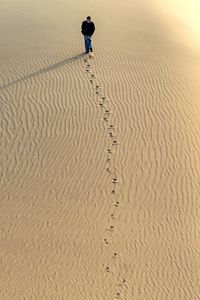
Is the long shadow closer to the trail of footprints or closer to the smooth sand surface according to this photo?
the smooth sand surface

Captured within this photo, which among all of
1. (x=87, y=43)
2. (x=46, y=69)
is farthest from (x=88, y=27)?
(x=46, y=69)

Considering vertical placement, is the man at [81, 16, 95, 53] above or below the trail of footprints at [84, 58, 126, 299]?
above

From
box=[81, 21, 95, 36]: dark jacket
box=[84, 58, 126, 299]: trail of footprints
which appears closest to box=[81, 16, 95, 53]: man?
box=[81, 21, 95, 36]: dark jacket

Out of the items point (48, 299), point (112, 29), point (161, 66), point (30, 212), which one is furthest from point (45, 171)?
point (112, 29)

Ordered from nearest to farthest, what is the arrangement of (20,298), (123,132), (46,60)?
(20,298) < (123,132) < (46,60)

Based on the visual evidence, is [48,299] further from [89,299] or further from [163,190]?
[163,190]

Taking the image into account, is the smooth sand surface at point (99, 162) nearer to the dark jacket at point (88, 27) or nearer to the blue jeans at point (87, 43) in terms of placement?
the blue jeans at point (87, 43)

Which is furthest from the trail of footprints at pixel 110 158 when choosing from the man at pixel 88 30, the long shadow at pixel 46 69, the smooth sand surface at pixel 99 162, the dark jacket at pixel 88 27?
the dark jacket at pixel 88 27
